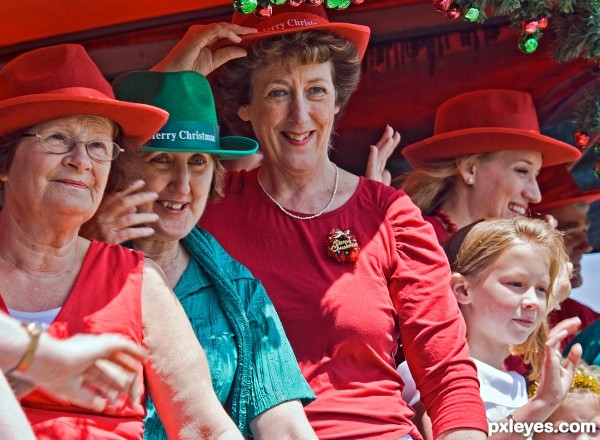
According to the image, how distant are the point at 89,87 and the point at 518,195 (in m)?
2.13

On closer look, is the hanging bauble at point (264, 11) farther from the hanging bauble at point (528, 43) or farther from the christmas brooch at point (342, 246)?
the hanging bauble at point (528, 43)

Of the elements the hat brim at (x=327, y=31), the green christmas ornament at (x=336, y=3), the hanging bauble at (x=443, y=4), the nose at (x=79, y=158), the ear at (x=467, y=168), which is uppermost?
the green christmas ornament at (x=336, y=3)

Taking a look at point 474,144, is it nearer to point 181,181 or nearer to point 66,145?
point 181,181

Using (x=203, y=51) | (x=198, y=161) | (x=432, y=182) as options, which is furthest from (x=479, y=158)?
(x=198, y=161)

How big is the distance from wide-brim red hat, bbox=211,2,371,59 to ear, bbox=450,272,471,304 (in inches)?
30.8

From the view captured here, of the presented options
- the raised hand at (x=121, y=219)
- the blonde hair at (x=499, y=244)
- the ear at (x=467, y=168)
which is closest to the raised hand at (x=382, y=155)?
the ear at (x=467, y=168)

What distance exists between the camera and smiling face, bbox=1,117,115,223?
294cm

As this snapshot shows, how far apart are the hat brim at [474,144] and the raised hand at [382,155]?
0.12 meters

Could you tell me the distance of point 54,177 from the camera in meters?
2.95

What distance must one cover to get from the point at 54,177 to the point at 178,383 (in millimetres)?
560

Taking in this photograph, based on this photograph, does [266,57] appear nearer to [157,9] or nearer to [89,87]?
[157,9]

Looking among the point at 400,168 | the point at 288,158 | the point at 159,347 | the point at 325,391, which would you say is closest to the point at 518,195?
the point at 400,168

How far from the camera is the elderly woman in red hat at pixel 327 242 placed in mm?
3326

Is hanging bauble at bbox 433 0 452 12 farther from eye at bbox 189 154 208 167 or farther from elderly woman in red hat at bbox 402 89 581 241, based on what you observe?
elderly woman in red hat at bbox 402 89 581 241
